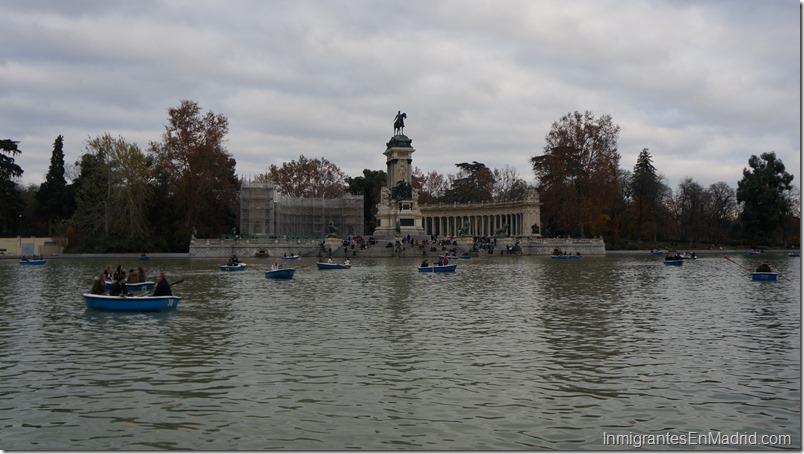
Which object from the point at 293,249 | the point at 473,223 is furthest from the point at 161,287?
the point at 473,223

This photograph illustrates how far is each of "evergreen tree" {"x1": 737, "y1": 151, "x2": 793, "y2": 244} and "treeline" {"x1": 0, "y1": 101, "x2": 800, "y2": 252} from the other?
143 mm

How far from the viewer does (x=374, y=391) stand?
37.6ft

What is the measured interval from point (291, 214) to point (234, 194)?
30.2 feet

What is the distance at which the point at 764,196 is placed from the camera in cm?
8731

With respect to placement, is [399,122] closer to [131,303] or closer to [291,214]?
[291,214]

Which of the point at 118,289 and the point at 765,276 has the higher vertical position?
the point at 118,289

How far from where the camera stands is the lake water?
365 inches

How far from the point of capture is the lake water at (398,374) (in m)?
9.27

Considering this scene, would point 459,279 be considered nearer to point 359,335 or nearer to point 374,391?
point 359,335

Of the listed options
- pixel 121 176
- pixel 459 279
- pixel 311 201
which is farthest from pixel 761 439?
pixel 311 201

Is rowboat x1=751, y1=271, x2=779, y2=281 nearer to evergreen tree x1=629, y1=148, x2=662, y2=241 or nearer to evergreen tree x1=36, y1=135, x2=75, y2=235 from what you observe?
evergreen tree x1=629, y1=148, x2=662, y2=241

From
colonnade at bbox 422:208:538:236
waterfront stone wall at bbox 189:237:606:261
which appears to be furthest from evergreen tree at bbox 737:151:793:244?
waterfront stone wall at bbox 189:237:606:261

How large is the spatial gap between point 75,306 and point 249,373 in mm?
14010

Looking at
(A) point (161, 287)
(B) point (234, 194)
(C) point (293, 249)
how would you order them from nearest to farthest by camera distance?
(A) point (161, 287) < (C) point (293, 249) < (B) point (234, 194)
